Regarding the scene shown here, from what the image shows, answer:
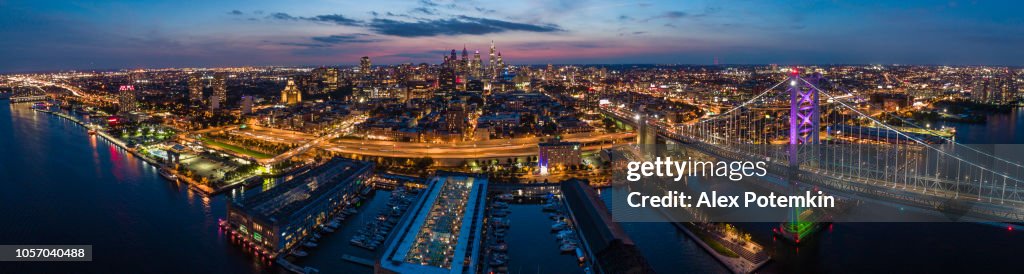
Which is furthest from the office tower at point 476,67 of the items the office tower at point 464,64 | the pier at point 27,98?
the pier at point 27,98

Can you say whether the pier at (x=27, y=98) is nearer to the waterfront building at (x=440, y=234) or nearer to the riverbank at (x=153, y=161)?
the riverbank at (x=153, y=161)

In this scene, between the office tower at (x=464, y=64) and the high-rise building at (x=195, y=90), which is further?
the office tower at (x=464, y=64)

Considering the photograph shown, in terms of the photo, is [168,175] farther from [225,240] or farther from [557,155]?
[557,155]

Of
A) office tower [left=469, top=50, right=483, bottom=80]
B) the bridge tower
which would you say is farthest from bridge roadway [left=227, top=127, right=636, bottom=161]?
office tower [left=469, top=50, right=483, bottom=80]

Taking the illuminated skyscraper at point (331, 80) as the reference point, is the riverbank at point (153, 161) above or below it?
below

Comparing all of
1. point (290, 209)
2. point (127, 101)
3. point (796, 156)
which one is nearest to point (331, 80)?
point (127, 101)

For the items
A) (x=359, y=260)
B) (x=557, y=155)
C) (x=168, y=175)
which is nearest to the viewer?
(x=359, y=260)
